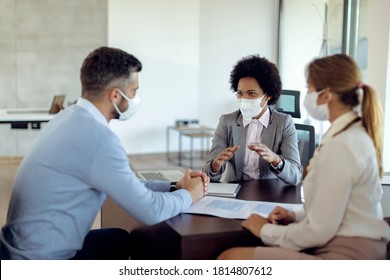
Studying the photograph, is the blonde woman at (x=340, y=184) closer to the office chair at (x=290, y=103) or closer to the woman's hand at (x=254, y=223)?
the woman's hand at (x=254, y=223)

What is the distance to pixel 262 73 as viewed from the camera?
8.61 feet

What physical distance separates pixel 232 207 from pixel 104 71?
683 mm

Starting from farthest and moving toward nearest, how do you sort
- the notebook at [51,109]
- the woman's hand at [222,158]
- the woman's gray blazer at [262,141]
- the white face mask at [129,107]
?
the notebook at [51,109] < the woman's gray blazer at [262,141] < the woman's hand at [222,158] < the white face mask at [129,107]

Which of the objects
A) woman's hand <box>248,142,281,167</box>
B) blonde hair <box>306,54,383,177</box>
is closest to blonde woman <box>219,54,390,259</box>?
blonde hair <box>306,54,383,177</box>

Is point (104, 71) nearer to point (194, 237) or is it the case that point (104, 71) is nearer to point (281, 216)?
point (194, 237)

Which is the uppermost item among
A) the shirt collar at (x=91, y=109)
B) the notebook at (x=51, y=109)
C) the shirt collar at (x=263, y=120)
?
the shirt collar at (x=91, y=109)

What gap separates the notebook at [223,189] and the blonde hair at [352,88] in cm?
67

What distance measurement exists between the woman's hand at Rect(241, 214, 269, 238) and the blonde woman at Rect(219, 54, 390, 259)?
2 cm

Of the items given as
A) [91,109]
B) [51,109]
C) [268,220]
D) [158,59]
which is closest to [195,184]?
[268,220]

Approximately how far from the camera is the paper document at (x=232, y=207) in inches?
70.1

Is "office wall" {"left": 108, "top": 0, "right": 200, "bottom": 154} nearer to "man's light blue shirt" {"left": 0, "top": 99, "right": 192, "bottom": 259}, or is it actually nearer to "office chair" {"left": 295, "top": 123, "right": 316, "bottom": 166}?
"office chair" {"left": 295, "top": 123, "right": 316, "bottom": 166}

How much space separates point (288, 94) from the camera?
310 cm

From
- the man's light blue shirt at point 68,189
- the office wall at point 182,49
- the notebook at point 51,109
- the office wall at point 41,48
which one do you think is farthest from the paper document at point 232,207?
the office wall at point 41,48

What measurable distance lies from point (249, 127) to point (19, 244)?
1341mm
